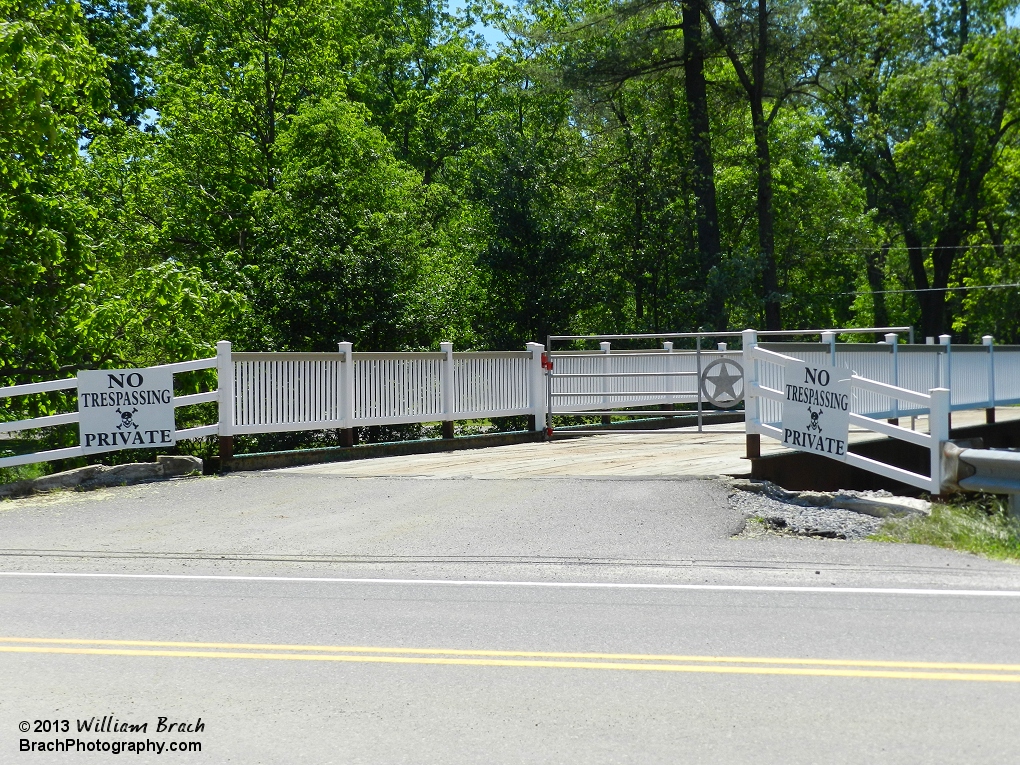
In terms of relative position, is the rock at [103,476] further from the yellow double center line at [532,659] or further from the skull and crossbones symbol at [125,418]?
the yellow double center line at [532,659]

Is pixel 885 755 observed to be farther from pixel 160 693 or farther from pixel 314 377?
pixel 314 377

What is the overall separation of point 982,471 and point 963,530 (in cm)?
111

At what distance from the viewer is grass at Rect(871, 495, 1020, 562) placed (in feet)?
31.9

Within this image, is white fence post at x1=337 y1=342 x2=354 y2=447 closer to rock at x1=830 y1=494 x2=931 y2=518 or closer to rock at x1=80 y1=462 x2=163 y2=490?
rock at x1=80 y1=462 x2=163 y2=490

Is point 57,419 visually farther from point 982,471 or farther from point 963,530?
point 982,471

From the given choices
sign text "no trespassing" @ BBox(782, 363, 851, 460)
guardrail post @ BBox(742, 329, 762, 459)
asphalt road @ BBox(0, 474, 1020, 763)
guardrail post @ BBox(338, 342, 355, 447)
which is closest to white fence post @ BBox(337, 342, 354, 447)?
guardrail post @ BBox(338, 342, 355, 447)

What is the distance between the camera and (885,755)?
4.58 metres

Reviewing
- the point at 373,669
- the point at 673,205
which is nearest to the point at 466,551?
the point at 373,669

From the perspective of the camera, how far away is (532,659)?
6230mm

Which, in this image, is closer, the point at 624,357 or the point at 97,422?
the point at 97,422

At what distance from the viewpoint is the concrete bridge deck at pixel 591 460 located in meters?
14.7

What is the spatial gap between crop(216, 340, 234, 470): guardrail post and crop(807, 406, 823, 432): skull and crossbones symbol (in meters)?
8.04

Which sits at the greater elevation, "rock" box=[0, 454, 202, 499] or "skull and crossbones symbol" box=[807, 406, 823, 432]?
"skull and crossbones symbol" box=[807, 406, 823, 432]

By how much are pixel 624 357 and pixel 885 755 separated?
54.4 feet
